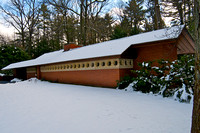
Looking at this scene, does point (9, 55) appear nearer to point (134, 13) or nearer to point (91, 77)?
point (91, 77)

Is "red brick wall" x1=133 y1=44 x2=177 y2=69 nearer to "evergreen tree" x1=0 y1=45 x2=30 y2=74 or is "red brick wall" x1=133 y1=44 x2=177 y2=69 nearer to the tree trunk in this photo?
the tree trunk

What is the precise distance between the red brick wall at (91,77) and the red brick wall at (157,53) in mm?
1693

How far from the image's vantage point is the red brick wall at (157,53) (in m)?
7.61

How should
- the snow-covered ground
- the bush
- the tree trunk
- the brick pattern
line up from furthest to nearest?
the brick pattern, the bush, the snow-covered ground, the tree trunk

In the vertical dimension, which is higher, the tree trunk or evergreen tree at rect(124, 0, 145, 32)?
evergreen tree at rect(124, 0, 145, 32)

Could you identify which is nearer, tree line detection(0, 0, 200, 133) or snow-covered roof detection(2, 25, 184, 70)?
snow-covered roof detection(2, 25, 184, 70)

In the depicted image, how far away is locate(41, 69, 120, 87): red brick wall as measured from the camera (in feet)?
28.0

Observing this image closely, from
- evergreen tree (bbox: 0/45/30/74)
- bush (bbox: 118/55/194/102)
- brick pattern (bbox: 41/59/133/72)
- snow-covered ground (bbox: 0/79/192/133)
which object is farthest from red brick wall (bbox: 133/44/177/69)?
evergreen tree (bbox: 0/45/30/74)

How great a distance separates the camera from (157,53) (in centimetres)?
797

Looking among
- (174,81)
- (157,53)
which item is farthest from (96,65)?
(174,81)

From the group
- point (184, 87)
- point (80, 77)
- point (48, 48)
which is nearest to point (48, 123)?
point (184, 87)

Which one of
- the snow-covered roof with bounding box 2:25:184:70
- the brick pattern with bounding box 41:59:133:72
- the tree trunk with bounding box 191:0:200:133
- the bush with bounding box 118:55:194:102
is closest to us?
the tree trunk with bounding box 191:0:200:133

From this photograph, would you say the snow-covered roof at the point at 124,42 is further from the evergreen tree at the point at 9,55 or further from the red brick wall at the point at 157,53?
the evergreen tree at the point at 9,55

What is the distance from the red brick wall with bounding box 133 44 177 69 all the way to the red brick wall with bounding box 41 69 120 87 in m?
1.69
